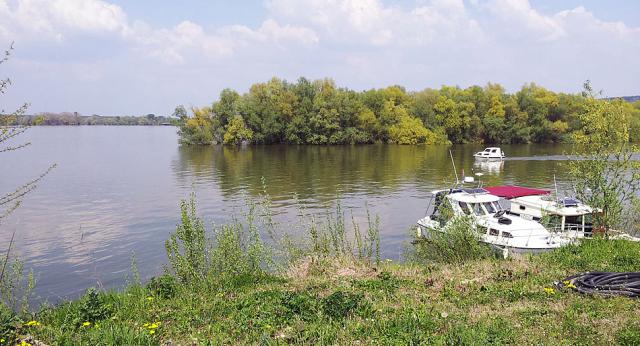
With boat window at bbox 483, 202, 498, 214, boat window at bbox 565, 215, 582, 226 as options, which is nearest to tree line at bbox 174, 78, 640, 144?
boat window at bbox 483, 202, 498, 214

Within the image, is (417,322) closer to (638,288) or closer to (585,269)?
(638,288)

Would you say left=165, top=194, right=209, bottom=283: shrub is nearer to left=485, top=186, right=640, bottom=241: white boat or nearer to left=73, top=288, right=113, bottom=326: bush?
left=73, top=288, right=113, bottom=326: bush

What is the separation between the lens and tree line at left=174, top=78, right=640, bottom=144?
97500 mm

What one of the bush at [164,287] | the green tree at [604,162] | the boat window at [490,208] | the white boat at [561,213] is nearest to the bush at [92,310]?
the bush at [164,287]

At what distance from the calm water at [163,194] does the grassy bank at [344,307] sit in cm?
520

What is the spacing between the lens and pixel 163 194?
40.5m

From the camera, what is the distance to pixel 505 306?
9320 mm

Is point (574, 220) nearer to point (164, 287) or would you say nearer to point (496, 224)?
point (496, 224)

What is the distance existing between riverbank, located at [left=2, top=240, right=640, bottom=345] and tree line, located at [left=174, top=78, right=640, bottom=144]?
84.8 m

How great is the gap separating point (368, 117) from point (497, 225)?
78.7 metres

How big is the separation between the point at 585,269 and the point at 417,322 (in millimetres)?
6366

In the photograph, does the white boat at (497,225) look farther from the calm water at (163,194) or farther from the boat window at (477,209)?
the calm water at (163,194)

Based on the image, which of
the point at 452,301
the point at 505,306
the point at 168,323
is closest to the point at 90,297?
the point at 168,323

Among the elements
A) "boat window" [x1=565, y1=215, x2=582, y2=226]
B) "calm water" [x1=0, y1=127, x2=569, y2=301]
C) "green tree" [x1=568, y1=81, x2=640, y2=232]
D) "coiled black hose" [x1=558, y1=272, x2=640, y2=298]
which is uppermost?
"green tree" [x1=568, y1=81, x2=640, y2=232]
